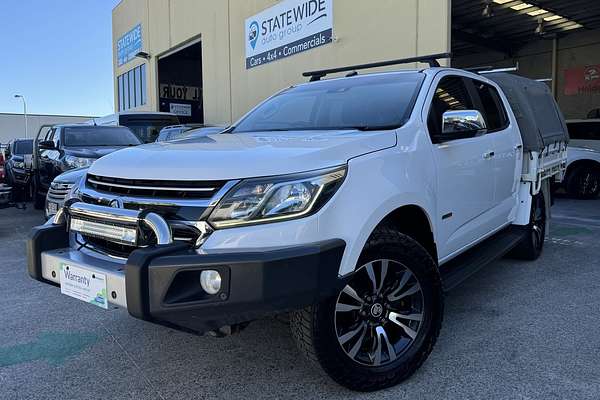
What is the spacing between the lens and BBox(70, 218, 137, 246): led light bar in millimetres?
2466

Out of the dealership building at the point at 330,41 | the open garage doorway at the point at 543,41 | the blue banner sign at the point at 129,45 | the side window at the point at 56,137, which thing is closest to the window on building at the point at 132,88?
the dealership building at the point at 330,41

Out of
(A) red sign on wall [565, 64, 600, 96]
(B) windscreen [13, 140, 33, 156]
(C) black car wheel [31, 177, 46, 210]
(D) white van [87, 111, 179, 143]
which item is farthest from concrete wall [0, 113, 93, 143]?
(C) black car wheel [31, 177, 46, 210]

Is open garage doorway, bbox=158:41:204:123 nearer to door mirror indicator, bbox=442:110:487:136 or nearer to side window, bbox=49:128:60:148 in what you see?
side window, bbox=49:128:60:148

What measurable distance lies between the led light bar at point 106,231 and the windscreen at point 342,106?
1419mm

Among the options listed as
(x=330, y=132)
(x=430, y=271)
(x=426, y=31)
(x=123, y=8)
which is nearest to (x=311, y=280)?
(x=430, y=271)

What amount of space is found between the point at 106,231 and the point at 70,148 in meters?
6.82

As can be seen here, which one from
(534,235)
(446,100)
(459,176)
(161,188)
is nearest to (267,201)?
(161,188)

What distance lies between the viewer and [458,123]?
3256 mm

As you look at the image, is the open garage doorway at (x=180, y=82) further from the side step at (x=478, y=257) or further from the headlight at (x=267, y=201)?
the headlight at (x=267, y=201)

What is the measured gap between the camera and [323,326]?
2400mm

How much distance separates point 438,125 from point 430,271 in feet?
3.34

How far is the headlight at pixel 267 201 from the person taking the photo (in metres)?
2.26

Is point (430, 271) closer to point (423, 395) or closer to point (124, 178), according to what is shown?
point (423, 395)

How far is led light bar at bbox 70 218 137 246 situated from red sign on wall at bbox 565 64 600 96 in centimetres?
1925
